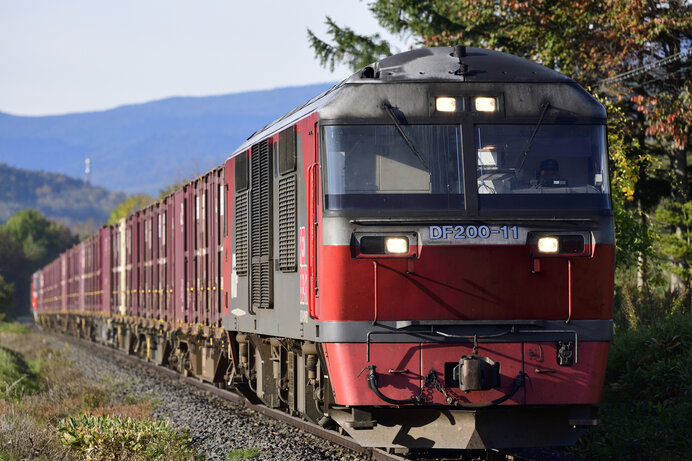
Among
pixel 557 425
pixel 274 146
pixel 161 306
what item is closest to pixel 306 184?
pixel 274 146

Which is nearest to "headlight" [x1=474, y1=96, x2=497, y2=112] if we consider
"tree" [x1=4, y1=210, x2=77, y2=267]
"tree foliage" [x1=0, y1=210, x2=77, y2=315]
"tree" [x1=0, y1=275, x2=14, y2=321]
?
"tree" [x1=0, y1=275, x2=14, y2=321]

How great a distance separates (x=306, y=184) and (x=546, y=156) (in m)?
2.10

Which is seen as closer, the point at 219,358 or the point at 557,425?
the point at 557,425

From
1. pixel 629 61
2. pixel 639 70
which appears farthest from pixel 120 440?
pixel 629 61

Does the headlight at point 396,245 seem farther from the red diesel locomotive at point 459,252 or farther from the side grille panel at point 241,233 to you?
the side grille panel at point 241,233

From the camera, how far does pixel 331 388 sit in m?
8.51

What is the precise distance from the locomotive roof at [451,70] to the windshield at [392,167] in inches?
17.3

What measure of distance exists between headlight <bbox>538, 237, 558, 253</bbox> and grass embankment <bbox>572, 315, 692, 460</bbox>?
101 inches

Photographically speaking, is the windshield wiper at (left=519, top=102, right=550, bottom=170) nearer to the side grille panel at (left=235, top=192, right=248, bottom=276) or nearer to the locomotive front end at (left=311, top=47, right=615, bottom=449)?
the locomotive front end at (left=311, top=47, right=615, bottom=449)

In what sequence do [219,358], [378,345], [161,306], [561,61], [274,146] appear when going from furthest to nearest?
[161,306] → [561,61] → [219,358] → [274,146] → [378,345]

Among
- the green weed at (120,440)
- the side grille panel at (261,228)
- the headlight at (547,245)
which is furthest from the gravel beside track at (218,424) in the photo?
the headlight at (547,245)

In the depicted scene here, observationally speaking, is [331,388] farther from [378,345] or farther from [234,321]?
[234,321]

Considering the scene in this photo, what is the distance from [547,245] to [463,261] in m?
0.71

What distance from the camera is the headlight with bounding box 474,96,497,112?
824cm
